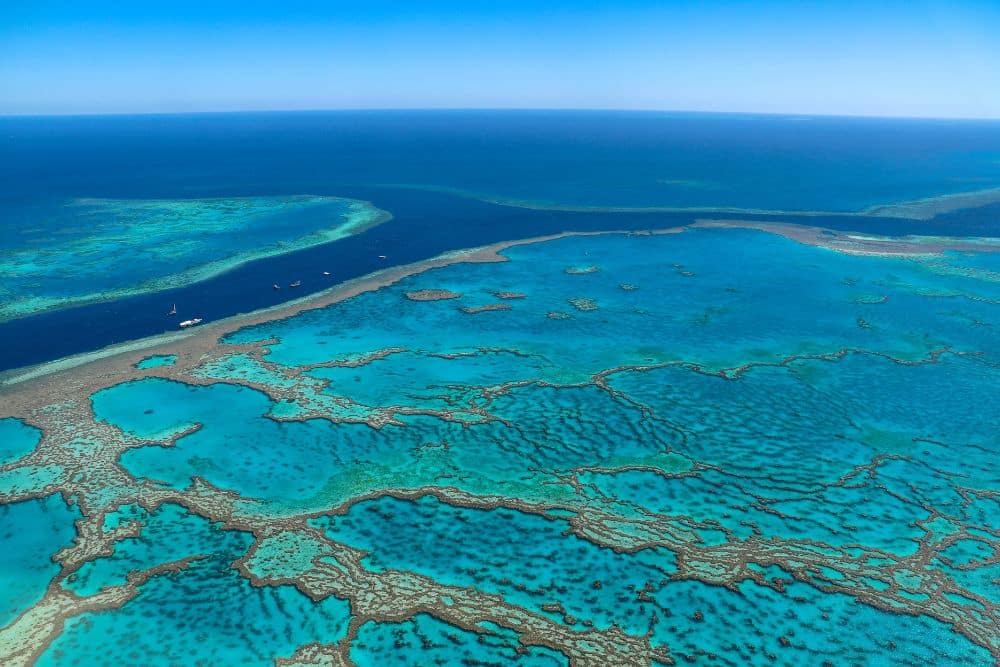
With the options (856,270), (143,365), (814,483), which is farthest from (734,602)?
(856,270)

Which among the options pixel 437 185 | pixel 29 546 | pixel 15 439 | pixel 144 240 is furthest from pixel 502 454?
pixel 437 185

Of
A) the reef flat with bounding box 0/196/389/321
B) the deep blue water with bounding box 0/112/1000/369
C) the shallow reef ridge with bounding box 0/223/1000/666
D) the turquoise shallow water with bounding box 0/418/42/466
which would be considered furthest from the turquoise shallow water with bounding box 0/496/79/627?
the reef flat with bounding box 0/196/389/321

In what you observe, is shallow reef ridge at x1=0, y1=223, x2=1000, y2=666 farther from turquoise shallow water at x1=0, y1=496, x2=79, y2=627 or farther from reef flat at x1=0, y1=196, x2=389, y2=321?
reef flat at x1=0, y1=196, x2=389, y2=321

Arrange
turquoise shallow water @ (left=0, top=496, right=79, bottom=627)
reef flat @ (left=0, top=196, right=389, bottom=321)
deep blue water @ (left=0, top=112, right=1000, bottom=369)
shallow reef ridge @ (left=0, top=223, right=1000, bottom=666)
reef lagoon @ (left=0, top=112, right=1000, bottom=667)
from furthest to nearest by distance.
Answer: reef flat @ (left=0, top=196, right=389, bottom=321) < deep blue water @ (left=0, top=112, right=1000, bottom=369) < turquoise shallow water @ (left=0, top=496, right=79, bottom=627) < reef lagoon @ (left=0, top=112, right=1000, bottom=667) < shallow reef ridge @ (left=0, top=223, right=1000, bottom=666)

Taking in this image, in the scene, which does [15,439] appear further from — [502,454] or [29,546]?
[502,454]

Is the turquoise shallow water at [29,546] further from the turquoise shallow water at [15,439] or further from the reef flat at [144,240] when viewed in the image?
the reef flat at [144,240]

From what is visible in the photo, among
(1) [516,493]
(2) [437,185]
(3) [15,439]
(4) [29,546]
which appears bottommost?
(4) [29,546]

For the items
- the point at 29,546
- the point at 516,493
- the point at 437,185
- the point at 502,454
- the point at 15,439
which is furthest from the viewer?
the point at 437,185
